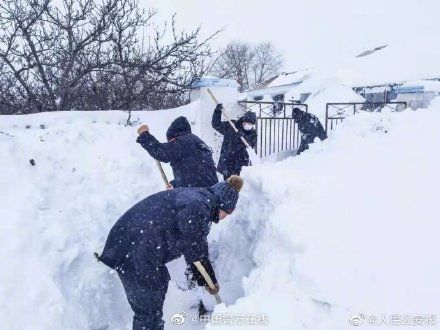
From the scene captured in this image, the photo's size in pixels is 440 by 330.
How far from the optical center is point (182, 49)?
6508 millimetres

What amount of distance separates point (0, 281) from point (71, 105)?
352 centimetres

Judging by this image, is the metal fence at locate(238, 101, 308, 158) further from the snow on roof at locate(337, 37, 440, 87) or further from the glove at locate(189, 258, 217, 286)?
the snow on roof at locate(337, 37, 440, 87)

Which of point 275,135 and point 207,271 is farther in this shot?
point 275,135

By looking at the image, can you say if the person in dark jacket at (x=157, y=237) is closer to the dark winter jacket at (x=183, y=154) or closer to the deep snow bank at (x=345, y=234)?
the deep snow bank at (x=345, y=234)

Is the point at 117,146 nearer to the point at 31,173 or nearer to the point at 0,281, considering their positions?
the point at 31,173

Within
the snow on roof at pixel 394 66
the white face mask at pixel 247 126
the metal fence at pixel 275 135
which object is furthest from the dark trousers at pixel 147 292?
the snow on roof at pixel 394 66

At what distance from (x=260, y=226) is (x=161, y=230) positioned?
1380mm

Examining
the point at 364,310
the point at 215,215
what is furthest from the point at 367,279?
the point at 215,215

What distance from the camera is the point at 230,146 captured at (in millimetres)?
5543

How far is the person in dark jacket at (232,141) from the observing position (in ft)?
18.2
